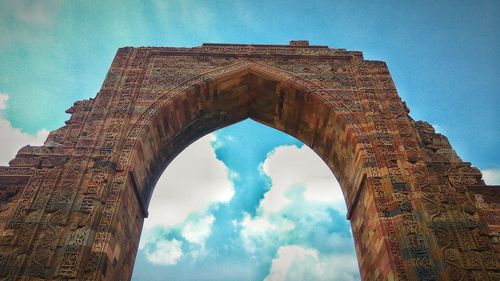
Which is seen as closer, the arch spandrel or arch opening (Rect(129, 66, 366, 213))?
the arch spandrel

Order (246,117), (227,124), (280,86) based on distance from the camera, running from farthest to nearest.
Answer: (246,117) → (227,124) → (280,86)

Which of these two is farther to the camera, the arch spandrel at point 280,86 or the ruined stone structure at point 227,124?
the arch spandrel at point 280,86

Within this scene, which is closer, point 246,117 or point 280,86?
point 280,86

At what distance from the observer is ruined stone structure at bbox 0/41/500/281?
5559mm

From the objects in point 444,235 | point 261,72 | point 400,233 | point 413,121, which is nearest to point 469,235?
point 444,235

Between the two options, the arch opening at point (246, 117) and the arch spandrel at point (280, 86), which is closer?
the arch spandrel at point (280, 86)

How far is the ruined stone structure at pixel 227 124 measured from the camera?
219 inches

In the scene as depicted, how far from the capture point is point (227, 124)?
998cm

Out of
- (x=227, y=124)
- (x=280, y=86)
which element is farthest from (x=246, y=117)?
(x=280, y=86)

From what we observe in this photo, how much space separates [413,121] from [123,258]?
21.6 feet

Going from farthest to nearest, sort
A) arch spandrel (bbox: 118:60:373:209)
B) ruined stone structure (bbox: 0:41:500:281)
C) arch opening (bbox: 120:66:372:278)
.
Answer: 1. arch opening (bbox: 120:66:372:278)
2. arch spandrel (bbox: 118:60:373:209)
3. ruined stone structure (bbox: 0:41:500:281)

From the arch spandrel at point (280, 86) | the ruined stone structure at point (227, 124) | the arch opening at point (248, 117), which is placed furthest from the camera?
the arch opening at point (248, 117)

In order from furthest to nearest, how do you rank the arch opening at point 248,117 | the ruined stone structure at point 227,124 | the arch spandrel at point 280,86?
the arch opening at point 248,117 < the arch spandrel at point 280,86 < the ruined stone structure at point 227,124

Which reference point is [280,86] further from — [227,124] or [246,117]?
[227,124]
